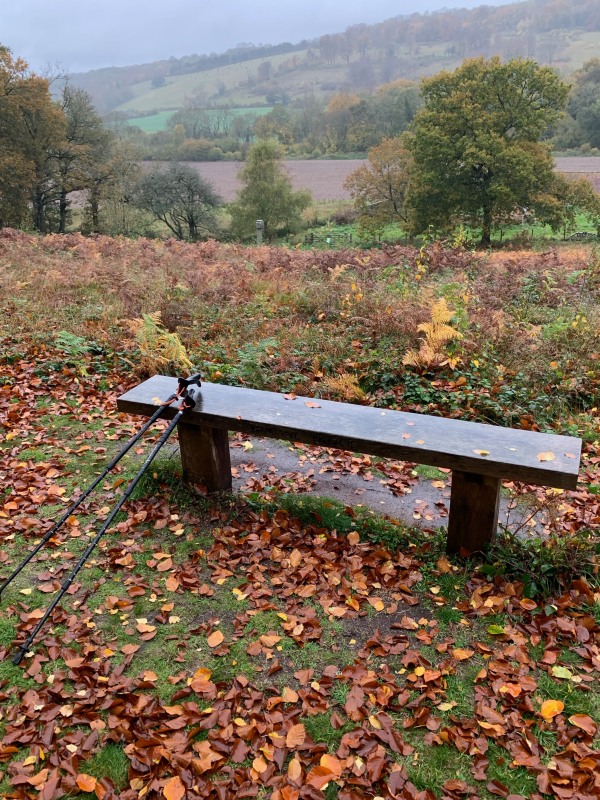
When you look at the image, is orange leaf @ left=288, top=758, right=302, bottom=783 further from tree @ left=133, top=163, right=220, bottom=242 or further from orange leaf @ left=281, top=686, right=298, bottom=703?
tree @ left=133, top=163, right=220, bottom=242

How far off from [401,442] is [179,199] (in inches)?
1146

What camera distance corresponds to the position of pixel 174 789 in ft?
7.10

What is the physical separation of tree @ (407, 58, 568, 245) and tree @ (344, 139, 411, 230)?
3.92m

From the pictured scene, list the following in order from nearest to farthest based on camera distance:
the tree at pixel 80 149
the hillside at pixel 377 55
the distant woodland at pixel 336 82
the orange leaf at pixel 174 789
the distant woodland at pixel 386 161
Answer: the orange leaf at pixel 174 789
the distant woodland at pixel 386 161
the tree at pixel 80 149
the distant woodland at pixel 336 82
the hillside at pixel 377 55

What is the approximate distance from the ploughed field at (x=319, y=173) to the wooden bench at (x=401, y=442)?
29.8m

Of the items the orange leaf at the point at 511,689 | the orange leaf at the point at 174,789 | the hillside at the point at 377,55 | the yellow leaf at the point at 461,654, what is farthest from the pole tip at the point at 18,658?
the hillside at the point at 377,55

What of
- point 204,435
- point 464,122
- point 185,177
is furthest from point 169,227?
point 204,435

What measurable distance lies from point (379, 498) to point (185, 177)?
94.5 feet

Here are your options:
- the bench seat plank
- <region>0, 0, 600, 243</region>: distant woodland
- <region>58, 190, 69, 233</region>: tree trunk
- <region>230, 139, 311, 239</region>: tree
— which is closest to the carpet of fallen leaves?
the bench seat plank

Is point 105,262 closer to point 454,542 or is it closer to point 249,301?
point 249,301

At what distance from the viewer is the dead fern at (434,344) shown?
225 inches

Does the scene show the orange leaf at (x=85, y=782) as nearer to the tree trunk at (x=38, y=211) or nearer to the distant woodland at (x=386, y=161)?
the distant woodland at (x=386, y=161)

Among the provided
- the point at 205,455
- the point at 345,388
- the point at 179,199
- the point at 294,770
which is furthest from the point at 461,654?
the point at 179,199

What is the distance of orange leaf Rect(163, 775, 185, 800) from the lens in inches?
84.4
